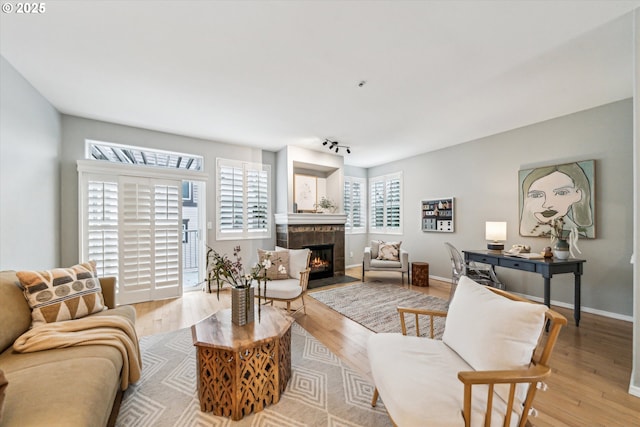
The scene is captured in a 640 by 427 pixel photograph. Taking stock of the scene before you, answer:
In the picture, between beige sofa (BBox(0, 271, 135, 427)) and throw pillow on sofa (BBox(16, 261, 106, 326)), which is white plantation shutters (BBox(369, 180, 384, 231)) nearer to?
throw pillow on sofa (BBox(16, 261, 106, 326))

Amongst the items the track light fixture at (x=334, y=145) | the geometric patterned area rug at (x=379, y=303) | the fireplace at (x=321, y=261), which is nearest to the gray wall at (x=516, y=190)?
the geometric patterned area rug at (x=379, y=303)

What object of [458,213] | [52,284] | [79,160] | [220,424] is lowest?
[220,424]

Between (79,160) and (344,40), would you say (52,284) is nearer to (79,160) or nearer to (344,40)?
(79,160)

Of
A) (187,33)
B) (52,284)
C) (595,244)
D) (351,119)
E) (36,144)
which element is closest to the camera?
(52,284)

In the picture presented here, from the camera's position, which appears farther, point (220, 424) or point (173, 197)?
point (173, 197)

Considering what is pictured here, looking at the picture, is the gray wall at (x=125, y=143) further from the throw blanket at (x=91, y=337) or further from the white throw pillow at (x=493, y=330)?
the white throw pillow at (x=493, y=330)

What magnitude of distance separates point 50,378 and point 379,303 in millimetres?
3464

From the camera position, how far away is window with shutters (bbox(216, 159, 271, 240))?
4.79m

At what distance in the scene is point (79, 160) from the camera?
11.4 feet

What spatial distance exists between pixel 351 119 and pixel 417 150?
92.1 inches

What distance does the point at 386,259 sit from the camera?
5.20 m

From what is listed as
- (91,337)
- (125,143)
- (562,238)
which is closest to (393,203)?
(562,238)

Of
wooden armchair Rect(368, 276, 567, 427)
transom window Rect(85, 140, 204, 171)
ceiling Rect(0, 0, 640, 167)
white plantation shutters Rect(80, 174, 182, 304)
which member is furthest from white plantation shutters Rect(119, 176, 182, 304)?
wooden armchair Rect(368, 276, 567, 427)

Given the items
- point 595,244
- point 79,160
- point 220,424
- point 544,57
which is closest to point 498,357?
point 220,424
